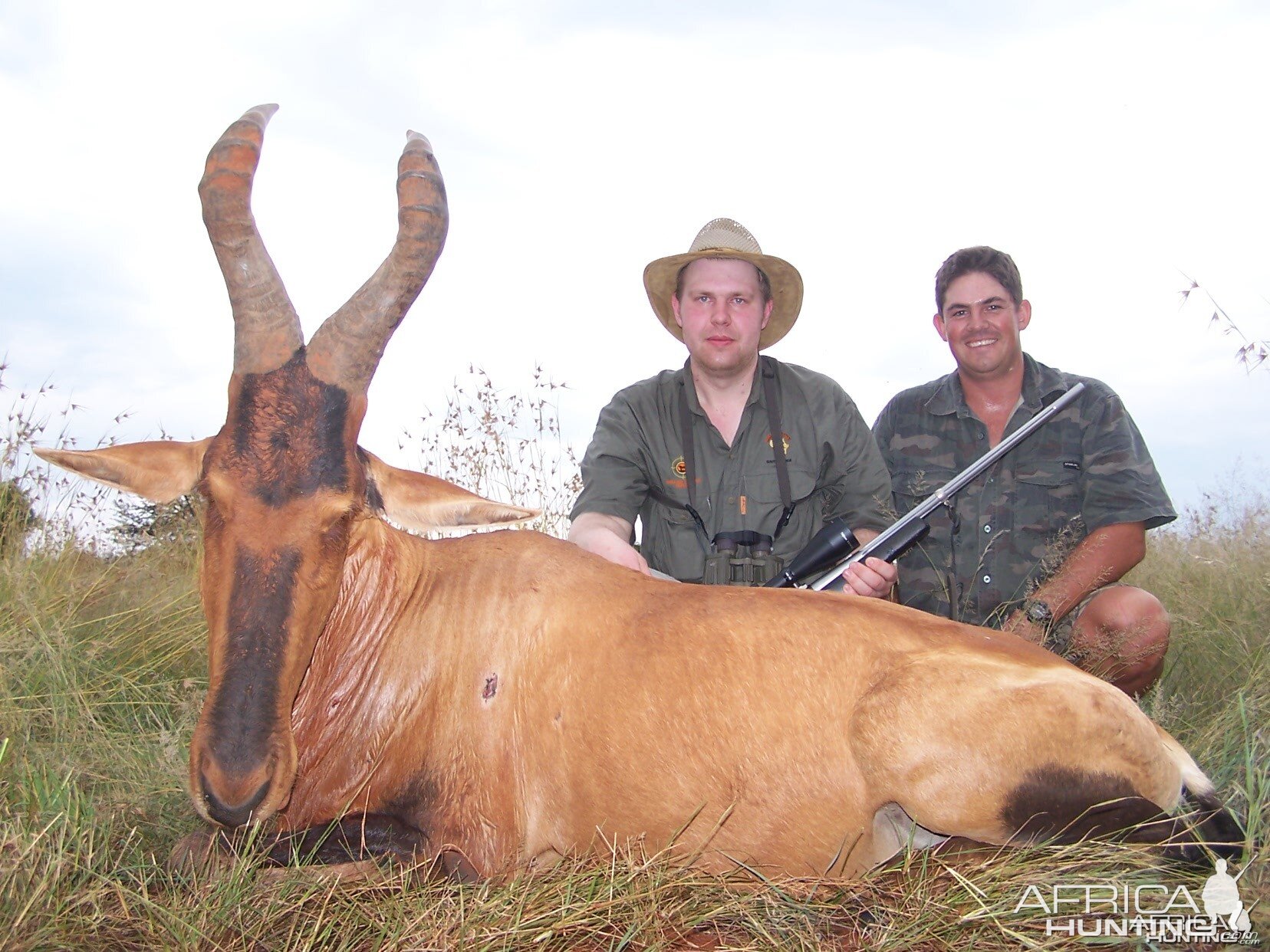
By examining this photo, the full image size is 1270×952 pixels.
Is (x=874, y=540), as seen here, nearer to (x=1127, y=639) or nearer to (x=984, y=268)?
(x=1127, y=639)

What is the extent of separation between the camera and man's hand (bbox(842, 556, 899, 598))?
5488 mm

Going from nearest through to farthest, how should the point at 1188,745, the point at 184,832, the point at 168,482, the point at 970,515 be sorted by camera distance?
1. the point at 168,482
2. the point at 184,832
3. the point at 1188,745
4. the point at 970,515

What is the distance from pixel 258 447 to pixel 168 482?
0.52 meters

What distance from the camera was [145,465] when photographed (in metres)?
3.68

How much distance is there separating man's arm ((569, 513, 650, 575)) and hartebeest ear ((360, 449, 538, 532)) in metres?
1.37

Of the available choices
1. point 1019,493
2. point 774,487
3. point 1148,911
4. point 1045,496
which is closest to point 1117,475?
point 1045,496

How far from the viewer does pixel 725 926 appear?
125 inches

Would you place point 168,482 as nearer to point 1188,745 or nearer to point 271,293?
point 271,293

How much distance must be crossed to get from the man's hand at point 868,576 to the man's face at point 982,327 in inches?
81.6

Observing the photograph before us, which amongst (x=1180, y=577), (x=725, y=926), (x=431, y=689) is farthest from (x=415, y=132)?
(x=1180, y=577)

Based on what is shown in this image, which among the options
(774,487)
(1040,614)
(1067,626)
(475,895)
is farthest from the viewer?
(1067,626)

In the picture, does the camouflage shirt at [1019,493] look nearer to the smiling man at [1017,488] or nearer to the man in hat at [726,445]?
the smiling man at [1017,488]

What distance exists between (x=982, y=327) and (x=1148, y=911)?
4549 millimetres

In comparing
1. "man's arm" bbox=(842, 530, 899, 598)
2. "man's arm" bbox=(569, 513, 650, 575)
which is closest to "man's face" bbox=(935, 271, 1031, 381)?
"man's arm" bbox=(842, 530, 899, 598)
